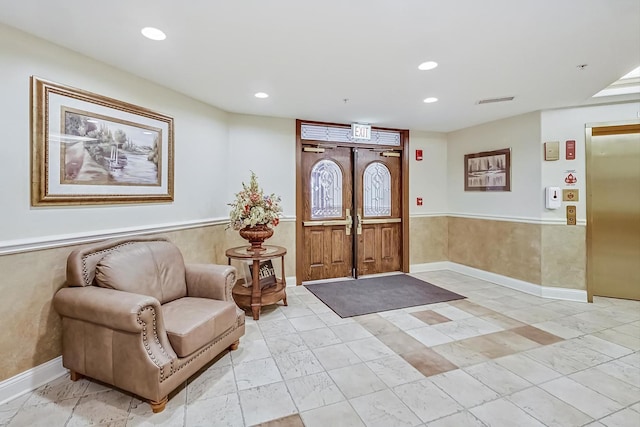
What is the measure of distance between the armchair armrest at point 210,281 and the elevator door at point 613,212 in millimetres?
4340

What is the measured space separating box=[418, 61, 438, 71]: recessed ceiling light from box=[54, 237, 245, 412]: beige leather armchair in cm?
250

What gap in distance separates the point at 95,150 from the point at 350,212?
3379 millimetres

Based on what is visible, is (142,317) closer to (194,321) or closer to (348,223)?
(194,321)

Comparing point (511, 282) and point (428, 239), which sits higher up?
point (428, 239)

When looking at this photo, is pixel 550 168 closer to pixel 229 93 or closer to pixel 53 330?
pixel 229 93

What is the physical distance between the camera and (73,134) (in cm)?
241

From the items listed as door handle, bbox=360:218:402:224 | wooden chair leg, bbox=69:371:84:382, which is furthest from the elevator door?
wooden chair leg, bbox=69:371:84:382

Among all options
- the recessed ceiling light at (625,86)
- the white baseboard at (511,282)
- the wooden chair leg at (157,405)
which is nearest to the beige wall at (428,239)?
the white baseboard at (511,282)

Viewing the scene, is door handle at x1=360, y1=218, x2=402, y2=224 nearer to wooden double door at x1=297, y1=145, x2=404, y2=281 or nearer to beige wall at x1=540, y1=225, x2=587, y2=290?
wooden double door at x1=297, y1=145, x2=404, y2=281

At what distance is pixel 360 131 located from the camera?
477 cm

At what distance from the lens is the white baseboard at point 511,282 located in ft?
12.8

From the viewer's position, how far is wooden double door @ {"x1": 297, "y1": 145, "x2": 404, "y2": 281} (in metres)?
4.71

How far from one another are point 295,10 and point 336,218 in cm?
330

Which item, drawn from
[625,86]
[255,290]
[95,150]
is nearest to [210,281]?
[255,290]
